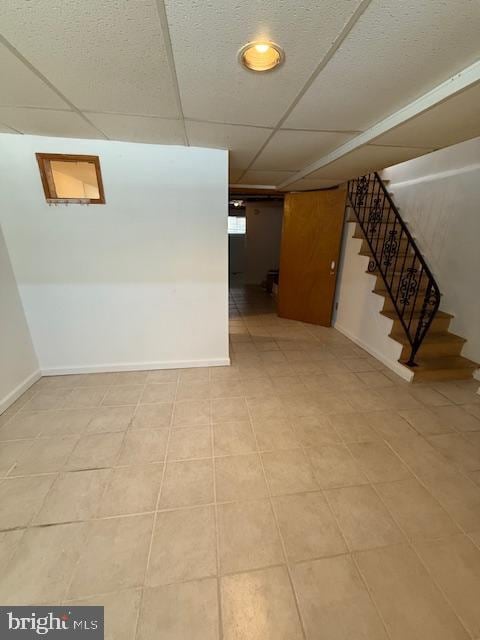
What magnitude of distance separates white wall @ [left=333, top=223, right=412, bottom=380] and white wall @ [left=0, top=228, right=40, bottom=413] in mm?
4015

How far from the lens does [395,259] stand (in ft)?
11.4

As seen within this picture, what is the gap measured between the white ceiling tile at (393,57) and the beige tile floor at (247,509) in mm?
2266

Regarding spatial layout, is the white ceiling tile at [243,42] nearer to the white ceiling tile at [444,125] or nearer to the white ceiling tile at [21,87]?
the white ceiling tile at [21,87]

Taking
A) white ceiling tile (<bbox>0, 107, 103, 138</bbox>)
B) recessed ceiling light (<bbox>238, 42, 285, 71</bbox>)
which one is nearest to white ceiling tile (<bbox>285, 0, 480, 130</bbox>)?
recessed ceiling light (<bbox>238, 42, 285, 71</bbox>)

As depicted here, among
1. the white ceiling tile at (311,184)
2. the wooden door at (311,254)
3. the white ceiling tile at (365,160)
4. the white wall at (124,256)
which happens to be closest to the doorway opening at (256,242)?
the wooden door at (311,254)

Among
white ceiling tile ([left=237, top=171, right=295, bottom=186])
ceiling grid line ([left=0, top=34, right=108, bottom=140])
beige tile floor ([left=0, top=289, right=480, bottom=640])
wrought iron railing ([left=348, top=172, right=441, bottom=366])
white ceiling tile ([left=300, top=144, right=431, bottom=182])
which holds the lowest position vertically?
beige tile floor ([left=0, top=289, right=480, bottom=640])

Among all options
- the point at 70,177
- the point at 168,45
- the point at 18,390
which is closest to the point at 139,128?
the point at 168,45

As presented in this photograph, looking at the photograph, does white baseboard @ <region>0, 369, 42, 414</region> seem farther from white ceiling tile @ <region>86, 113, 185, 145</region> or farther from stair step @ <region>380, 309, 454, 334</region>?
stair step @ <region>380, 309, 454, 334</region>

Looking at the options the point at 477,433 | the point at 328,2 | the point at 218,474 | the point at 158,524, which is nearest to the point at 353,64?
the point at 328,2

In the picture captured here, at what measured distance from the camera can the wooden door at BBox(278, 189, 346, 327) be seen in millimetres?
4000

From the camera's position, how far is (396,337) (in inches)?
118

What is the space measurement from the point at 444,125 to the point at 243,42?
60.6 inches

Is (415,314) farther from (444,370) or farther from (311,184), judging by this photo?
(311,184)

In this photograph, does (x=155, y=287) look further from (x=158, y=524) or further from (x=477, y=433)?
(x=477, y=433)
